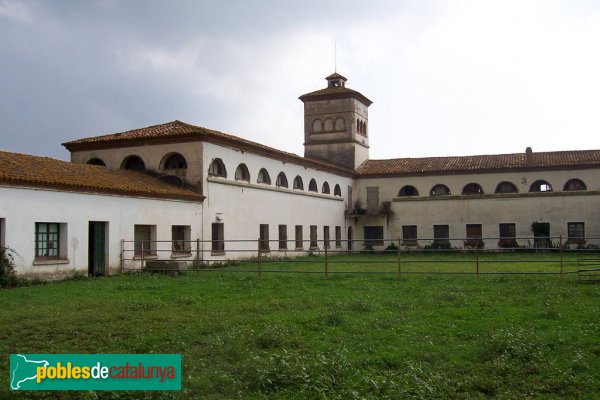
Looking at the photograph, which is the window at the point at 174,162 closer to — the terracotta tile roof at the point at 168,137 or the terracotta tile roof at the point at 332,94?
the terracotta tile roof at the point at 168,137

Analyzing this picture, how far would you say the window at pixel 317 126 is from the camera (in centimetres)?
4925

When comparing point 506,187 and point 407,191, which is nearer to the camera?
point 506,187

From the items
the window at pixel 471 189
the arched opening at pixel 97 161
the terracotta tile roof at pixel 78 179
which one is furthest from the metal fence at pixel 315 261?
the window at pixel 471 189

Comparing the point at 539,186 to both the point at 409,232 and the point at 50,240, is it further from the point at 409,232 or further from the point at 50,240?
the point at 50,240

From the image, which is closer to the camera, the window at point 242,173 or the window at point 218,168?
the window at point 218,168

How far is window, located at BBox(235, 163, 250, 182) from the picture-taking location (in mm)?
32125

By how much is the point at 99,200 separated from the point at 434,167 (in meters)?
28.4

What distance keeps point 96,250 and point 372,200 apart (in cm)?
2687

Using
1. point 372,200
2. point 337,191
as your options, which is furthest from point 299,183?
point 372,200

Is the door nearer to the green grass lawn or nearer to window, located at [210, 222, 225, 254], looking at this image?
the green grass lawn

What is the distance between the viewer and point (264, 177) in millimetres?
→ 34938

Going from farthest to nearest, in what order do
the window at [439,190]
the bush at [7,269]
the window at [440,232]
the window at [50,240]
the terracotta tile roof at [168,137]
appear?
the window at [439,190] → the window at [440,232] → the terracotta tile roof at [168,137] → the window at [50,240] → the bush at [7,269]

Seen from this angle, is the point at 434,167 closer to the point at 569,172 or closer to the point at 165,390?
the point at 569,172

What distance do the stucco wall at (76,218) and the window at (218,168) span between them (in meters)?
2.93
